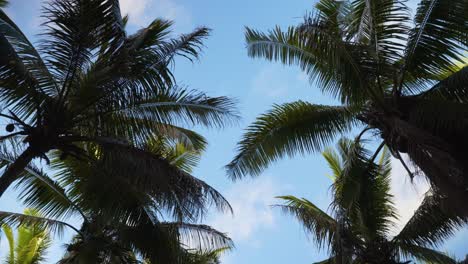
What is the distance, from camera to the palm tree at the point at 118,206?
944cm

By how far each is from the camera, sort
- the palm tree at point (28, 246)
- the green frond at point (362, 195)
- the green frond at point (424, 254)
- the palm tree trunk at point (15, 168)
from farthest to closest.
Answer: the palm tree at point (28, 246)
the green frond at point (424, 254)
the green frond at point (362, 195)
the palm tree trunk at point (15, 168)

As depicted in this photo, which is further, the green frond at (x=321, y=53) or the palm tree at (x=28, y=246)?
the palm tree at (x=28, y=246)

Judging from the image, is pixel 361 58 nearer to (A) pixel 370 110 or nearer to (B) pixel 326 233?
(A) pixel 370 110

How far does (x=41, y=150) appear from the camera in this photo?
8992mm

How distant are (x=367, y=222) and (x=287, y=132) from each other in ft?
12.0

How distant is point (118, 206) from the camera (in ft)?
35.5

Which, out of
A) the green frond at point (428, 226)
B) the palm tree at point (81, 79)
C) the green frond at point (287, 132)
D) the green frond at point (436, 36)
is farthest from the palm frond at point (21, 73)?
the green frond at point (428, 226)

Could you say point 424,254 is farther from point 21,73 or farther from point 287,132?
point 21,73

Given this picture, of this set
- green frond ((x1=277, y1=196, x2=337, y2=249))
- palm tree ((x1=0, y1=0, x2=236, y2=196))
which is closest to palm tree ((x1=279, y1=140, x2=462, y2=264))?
green frond ((x1=277, y1=196, x2=337, y2=249))

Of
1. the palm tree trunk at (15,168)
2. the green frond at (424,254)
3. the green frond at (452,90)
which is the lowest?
the palm tree trunk at (15,168)

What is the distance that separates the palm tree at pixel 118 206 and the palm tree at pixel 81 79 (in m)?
0.62

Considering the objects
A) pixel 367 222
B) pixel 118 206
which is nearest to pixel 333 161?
pixel 367 222

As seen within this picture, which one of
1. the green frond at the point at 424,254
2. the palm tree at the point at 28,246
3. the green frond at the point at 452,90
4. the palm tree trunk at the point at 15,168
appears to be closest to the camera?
the palm tree trunk at the point at 15,168

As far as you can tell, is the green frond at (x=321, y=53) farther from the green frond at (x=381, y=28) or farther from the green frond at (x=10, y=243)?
the green frond at (x=10, y=243)
